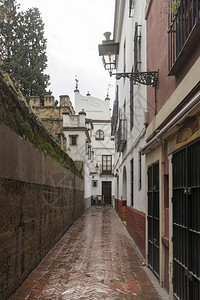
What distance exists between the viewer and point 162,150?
18.5 feet

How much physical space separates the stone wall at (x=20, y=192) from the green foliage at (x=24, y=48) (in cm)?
2638

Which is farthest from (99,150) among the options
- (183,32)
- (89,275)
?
(183,32)

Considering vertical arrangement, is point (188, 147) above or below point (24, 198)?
above

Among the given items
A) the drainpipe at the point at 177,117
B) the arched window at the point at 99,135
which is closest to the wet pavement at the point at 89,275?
the drainpipe at the point at 177,117

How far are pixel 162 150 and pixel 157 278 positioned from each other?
2.34m

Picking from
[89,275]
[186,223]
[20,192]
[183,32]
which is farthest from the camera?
[89,275]

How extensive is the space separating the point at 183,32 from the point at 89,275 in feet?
15.0

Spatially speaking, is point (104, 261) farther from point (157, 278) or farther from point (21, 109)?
point (21, 109)

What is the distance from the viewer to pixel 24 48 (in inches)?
1308

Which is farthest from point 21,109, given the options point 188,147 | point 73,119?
point 73,119

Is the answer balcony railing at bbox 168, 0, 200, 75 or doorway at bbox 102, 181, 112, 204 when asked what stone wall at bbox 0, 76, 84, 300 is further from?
doorway at bbox 102, 181, 112, 204

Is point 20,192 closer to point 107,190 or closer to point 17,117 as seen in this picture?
point 17,117

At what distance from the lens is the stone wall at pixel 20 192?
451cm

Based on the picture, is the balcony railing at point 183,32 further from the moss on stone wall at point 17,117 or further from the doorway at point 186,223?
the moss on stone wall at point 17,117
